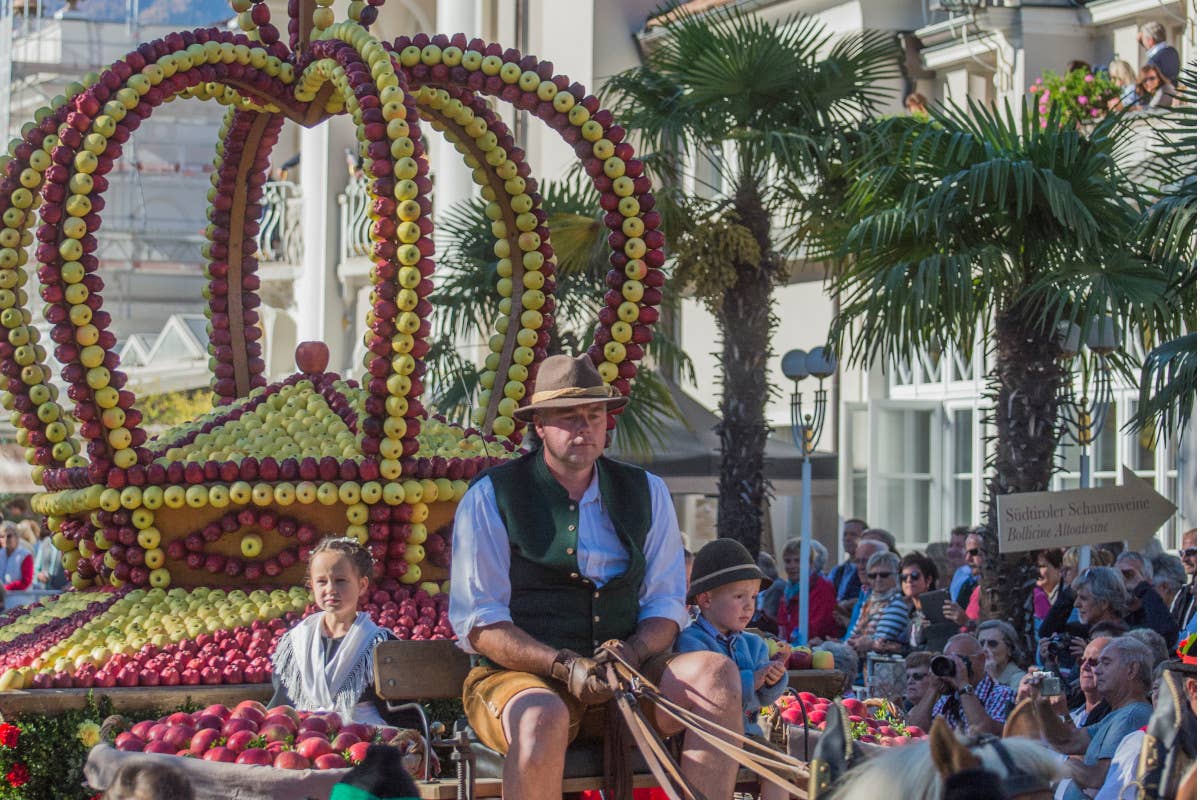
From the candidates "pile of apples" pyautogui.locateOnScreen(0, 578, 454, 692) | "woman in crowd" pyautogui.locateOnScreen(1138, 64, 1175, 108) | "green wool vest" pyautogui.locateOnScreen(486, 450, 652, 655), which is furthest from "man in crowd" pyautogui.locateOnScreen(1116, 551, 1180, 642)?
"woman in crowd" pyautogui.locateOnScreen(1138, 64, 1175, 108)

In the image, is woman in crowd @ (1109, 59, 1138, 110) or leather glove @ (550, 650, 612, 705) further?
woman in crowd @ (1109, 59, 1138, 110)

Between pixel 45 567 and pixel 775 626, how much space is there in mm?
8642

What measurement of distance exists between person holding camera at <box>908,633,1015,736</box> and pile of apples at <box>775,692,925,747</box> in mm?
766

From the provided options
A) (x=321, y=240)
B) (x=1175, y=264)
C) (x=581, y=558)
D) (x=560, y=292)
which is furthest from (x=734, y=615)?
(x=321, y=240)

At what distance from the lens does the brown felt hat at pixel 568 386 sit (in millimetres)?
5430

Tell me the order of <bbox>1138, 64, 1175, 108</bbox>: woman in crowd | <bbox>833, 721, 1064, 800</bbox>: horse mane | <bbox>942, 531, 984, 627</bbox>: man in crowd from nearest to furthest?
<bbox>833, 721, 1064, 800</bbox>: horse mane
<bbox>942, 531, 984, 627</bbox>: man in crowd
<bbox>1138, 64, 1175, 108</bbox>: woman in crowd

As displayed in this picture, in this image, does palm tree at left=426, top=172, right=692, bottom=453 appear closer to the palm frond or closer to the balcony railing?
the palm frond

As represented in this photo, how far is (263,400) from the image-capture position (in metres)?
8.94

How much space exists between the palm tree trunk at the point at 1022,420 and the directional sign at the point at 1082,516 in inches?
29.5

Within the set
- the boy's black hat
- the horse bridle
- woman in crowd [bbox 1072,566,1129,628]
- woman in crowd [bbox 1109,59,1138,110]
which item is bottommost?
woman in crowd [bbox 1072,566,1129,628]

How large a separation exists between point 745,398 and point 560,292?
5.48 ft

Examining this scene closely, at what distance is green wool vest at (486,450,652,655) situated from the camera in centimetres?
543

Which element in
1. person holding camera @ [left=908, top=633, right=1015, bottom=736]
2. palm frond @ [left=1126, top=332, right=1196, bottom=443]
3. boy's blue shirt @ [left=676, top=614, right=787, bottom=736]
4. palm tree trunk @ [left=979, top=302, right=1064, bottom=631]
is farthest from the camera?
palm tree trunk @ [left=979, top=302, right=1064, bottom=631]

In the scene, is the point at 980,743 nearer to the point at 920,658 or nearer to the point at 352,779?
the point at 352,779
